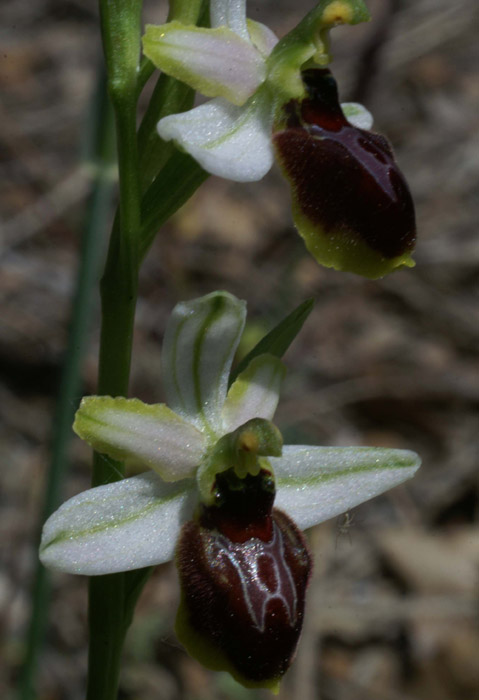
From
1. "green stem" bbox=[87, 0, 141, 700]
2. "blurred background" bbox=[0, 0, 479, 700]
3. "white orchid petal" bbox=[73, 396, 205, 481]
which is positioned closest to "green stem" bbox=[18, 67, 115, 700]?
"blurred background" bbox=[0, 0, 479, 700]

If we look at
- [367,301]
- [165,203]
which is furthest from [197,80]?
[367,301]

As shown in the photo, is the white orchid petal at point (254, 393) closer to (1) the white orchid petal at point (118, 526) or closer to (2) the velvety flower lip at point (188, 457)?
(2) the velvety flower lip at point (188, 457)

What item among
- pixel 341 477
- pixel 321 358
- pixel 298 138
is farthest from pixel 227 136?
pixel 321 358

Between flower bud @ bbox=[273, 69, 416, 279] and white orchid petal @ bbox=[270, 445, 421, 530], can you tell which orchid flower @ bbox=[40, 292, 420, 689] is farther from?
flower bud @ bbox=[273, 69, 416, 279]

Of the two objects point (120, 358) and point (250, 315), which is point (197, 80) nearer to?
point (120, 358)

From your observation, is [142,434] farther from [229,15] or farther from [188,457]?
[229,15]
